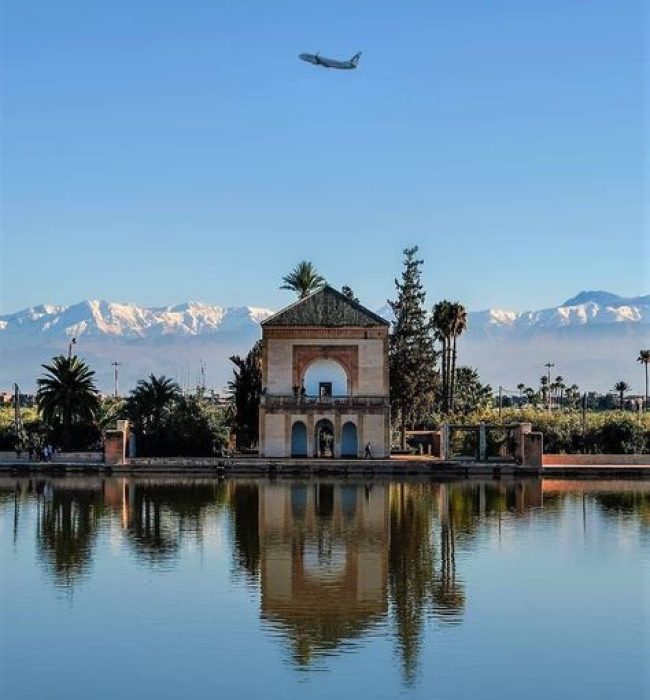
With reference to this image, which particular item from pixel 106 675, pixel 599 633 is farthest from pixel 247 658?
pixel 599 633

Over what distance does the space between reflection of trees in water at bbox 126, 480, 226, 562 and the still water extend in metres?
0.10

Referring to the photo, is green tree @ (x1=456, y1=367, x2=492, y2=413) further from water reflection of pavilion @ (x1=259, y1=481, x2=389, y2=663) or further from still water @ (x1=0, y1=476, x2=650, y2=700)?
still water @ (x1=0, y1=476, x2=650, y2=700)

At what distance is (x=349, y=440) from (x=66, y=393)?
11775 mm

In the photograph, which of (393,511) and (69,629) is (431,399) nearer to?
(393,511)

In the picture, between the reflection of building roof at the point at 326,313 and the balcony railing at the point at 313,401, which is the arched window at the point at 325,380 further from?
the reflection of building roof at the point at 326,313

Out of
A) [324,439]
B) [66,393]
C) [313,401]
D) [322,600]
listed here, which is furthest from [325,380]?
[322,600]

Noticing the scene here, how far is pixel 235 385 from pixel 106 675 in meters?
40.4

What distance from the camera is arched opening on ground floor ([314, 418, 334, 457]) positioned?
164 feet

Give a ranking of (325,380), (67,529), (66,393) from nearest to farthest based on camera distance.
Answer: (67,529) → (325,380) → (66,393)

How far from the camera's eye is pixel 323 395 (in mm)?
50625

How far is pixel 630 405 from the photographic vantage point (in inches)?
5098

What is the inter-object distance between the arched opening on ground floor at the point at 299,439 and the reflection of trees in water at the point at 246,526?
7.80 meters

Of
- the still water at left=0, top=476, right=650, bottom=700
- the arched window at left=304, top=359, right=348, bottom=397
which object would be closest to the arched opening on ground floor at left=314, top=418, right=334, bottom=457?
the arched window at left=304, top=359, right=348, bottom=397

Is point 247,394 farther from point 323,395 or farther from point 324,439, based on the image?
point 323,395
